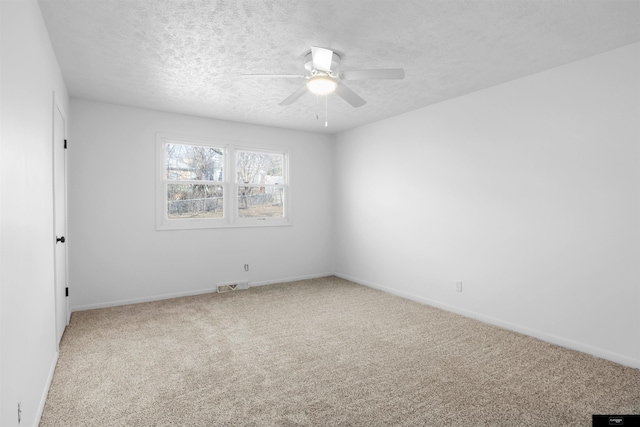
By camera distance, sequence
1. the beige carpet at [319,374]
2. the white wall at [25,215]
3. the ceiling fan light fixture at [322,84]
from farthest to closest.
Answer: the ceiling fan light fixture at [322,84]
the beige carpet at [319,374]
the white wall at [25,215]

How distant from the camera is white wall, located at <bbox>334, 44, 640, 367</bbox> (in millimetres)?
2811

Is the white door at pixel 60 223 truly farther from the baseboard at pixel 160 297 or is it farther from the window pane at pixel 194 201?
the window pane at pixel 194 201

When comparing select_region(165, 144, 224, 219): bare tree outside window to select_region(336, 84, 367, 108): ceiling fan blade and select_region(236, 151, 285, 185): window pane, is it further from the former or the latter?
select_region(336, 84, 367, 108): ceiling fan blade

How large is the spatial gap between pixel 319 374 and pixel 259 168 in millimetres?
3660

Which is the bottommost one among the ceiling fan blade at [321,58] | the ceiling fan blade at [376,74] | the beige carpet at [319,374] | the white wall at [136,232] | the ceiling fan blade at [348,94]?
the beige carpet at [319,374]

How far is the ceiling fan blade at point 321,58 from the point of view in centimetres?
255

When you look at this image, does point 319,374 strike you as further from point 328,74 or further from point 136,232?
point 136,232

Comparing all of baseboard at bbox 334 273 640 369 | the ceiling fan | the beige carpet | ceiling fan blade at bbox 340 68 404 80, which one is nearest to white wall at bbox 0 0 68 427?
the beige carpet

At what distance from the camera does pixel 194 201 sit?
4996 mm

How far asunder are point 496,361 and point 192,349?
99.6 inches

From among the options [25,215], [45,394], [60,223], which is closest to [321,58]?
[25,215]

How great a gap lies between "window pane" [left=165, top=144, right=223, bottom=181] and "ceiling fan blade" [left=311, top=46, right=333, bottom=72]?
9.22 ft

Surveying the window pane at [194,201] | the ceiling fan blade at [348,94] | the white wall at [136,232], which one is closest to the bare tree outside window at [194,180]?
the window pane at [194,201]

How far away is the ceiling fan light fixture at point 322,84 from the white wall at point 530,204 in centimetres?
192
